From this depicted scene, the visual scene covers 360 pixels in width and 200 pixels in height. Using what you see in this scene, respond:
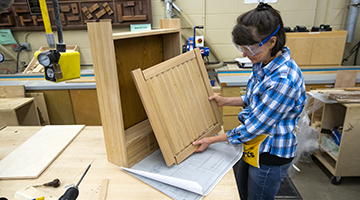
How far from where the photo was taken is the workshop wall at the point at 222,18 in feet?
9.69

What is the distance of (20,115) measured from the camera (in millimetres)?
2545

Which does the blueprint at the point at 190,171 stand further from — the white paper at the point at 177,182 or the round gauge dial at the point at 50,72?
the round gauge dial at the point at 50,72

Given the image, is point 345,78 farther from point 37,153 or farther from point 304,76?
point 37,153

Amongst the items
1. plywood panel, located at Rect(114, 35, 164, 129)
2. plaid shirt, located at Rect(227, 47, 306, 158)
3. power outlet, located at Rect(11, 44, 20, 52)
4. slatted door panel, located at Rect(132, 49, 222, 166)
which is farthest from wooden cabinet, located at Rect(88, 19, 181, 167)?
power outlet, located at Rect(11, 44, 20, 52)

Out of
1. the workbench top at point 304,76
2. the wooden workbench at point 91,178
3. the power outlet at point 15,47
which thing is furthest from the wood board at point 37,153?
the power outlet at point 15,47

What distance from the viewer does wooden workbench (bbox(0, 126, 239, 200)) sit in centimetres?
91

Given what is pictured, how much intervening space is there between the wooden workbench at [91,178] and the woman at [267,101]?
0.64ft

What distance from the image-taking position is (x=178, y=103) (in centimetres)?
108

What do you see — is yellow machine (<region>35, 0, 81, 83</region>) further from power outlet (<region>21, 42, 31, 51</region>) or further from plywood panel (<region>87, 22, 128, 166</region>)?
power outlet (<region>21, 42, 31, 51</region>)

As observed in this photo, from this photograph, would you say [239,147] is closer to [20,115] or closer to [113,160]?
[113,160]

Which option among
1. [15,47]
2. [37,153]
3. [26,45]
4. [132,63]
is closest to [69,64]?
[132,63]

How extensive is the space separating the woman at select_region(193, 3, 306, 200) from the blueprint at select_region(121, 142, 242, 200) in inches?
2.9

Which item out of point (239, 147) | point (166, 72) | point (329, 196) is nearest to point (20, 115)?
point (166, 72)

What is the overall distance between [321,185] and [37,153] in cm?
239
